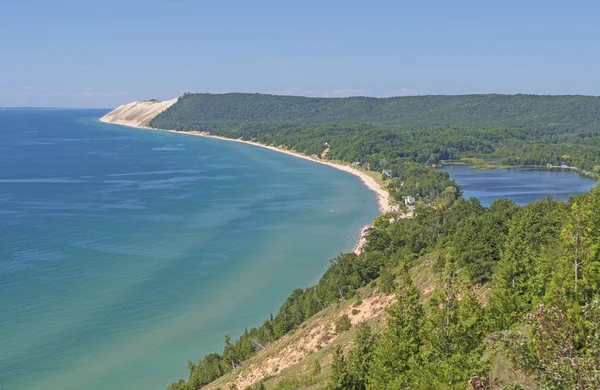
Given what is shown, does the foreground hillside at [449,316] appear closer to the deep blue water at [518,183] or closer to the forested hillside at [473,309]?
the forested hillside at [473,309]

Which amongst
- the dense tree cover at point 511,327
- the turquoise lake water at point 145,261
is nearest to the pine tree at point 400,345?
the dense tree cover at point 511,327

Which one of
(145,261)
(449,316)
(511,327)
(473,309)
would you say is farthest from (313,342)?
(145,261)

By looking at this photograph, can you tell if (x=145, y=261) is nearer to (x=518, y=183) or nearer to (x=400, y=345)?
(x=400, y=345)

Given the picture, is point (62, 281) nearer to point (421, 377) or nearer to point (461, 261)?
point (461, 261)

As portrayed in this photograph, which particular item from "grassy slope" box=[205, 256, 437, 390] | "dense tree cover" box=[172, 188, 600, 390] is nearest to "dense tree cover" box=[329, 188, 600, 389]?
"dense tree cover" box=[172, 188, 600, 390]

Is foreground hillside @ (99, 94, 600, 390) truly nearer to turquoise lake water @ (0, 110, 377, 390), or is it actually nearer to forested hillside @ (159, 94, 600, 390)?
forested hillside @ (159, 94, 600, 390)
